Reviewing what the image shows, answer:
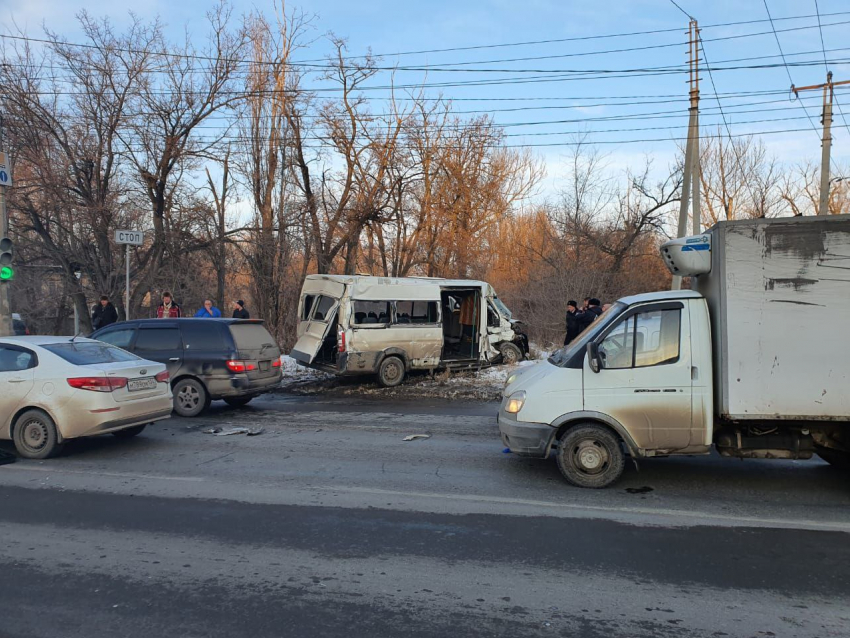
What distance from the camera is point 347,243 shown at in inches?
968

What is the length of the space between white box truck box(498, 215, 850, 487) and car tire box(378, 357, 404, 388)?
7604mm

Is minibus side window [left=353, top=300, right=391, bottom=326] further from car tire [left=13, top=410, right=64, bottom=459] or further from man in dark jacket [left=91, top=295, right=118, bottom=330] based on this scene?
man in dark jacket [left=91, top=295, right=118, bottom=330]

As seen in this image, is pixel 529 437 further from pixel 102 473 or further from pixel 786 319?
pixel 102 473

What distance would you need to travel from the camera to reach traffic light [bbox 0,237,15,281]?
13.8 metres

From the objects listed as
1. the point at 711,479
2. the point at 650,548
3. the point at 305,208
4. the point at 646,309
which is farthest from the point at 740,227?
the point at 305,208

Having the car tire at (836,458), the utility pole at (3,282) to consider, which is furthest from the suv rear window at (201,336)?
the car tire at (836,458)

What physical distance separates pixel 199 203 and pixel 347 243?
18.6 feet

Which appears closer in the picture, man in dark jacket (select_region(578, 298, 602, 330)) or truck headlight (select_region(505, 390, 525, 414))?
truck headlight (select_region(505, 390, 525, 414))

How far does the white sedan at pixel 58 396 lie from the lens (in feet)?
25.3

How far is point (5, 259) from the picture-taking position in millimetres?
13844

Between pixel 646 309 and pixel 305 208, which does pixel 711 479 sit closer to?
pixel 646 309

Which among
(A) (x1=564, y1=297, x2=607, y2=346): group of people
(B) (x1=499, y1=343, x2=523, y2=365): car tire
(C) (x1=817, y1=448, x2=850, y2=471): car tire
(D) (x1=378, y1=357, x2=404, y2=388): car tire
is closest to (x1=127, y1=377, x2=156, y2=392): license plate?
(D) (x1=378, y1=357, x2=404, y2=388): car tire

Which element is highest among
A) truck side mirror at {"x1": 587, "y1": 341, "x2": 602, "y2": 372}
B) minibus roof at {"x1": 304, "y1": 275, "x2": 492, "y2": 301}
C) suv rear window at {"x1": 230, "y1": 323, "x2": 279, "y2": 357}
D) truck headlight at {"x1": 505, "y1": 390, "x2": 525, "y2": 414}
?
minibus roof at {"x1": 304, "y1": 275, "x2": 492, "y2": 301}

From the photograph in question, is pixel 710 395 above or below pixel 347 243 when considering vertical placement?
below
